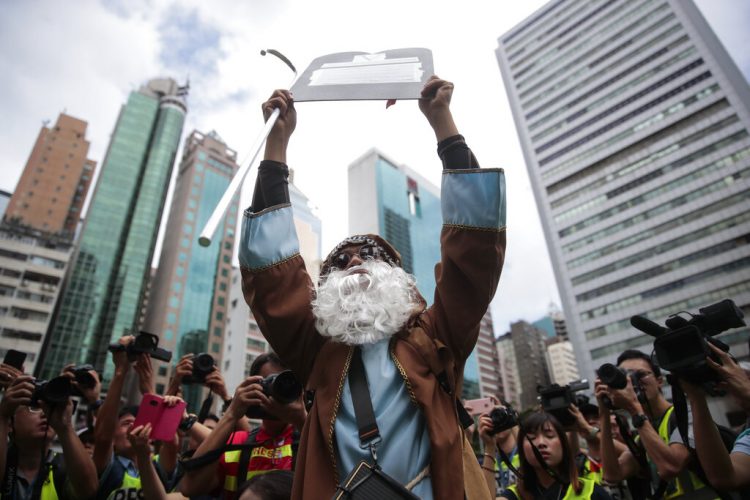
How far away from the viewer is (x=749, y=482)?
219 centimetres

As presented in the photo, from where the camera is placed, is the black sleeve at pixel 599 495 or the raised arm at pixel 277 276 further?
the black sleeve at pixel 599 495

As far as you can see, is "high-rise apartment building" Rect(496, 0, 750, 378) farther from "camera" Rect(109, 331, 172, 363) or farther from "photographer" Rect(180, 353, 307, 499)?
"camera" Rect(109, 331, 172, 363)

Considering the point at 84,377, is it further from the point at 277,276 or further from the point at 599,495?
the point at 599,495

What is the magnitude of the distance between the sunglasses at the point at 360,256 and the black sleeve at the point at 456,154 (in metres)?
0.62

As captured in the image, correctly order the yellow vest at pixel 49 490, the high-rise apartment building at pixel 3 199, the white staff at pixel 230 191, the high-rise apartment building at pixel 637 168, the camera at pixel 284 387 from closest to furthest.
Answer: the white staff at pixel 230 191, the camera at pixel 284 387, the yellow vest at pixel 49 490, the high-rise apartment building at pixel 637 168, the high-rise apartment building at pixel 3 199

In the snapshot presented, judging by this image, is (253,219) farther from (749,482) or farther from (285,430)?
(749,482)

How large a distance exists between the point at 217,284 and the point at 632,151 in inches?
2083

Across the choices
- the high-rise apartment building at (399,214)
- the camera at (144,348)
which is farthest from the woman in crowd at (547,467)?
the high-rise apartment building at (399,214)

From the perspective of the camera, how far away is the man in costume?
1460mm

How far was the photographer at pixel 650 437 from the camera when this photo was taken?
263cm

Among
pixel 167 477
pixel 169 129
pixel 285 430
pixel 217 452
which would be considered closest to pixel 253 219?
pixel 217 452

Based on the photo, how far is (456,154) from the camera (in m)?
1.68

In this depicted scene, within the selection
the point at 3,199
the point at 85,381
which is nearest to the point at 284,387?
the point at 85,381

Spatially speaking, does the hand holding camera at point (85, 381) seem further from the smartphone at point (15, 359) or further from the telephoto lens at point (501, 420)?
the telephoto lens at point (501, 420)
